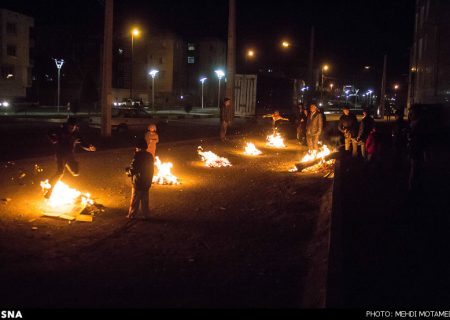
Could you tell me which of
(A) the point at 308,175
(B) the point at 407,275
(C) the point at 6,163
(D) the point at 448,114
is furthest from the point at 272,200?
(D) the point at 448,114

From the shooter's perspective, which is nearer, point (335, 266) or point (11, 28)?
point (335, 266)

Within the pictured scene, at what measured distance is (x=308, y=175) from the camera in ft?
50.2

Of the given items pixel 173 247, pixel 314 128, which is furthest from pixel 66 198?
pixel 314 128

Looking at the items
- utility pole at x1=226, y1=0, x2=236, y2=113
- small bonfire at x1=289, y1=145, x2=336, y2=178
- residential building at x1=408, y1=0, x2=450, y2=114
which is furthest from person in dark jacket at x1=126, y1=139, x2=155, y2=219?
residential building at x1=408, y1=0, x2=450, y2=114

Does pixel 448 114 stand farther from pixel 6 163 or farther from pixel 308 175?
pixel 6 163

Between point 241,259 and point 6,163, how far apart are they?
9084 mm

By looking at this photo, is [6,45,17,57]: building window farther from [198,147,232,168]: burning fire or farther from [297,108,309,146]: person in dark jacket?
[198,147,232,168]: burning fire

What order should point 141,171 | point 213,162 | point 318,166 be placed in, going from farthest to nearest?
point 213,162 < point 318,166 < point 141,171

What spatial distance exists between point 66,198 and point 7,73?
60115mm

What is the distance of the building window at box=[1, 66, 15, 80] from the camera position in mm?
64775

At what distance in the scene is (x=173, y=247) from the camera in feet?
26.2

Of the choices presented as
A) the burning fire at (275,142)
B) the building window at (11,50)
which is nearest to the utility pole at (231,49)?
the burning fire at (275,142)

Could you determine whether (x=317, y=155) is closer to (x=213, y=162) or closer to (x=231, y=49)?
(x=213, y=162)

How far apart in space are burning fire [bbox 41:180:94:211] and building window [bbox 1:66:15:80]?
59.2 meters
